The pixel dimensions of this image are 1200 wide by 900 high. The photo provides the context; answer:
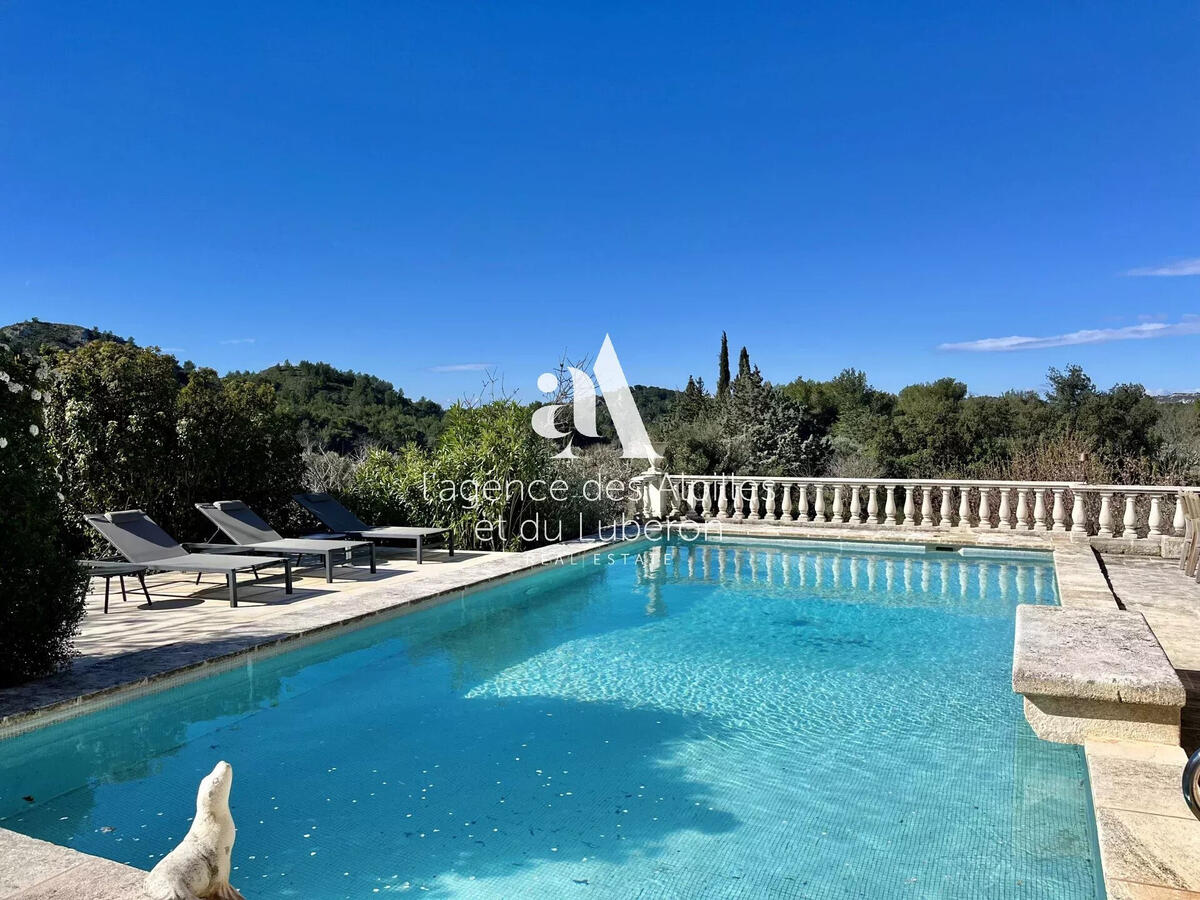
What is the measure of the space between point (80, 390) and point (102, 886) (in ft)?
25.1

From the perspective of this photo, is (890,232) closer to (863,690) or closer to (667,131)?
(667,131)

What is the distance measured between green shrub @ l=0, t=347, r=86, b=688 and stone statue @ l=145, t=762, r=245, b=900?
293 cm

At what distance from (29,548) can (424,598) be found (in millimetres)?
3142

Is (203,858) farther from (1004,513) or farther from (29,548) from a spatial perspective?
(1004,513)

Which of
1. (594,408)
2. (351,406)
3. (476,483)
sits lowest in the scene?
(476,483)

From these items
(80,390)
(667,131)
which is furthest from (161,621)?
(667,131)

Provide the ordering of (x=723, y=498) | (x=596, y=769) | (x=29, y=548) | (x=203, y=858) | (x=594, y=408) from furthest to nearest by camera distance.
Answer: (x=594, y=408), (x=723, y=498), (x=29, y=548), (x=596, y=769), (x=203, y=858)

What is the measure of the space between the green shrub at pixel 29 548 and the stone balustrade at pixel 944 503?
30.3 ft

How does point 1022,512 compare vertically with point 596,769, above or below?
above

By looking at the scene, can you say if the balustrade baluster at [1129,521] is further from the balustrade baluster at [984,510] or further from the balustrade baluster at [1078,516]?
the balustrade baluster at [984,510]

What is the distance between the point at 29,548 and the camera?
3.87 meters

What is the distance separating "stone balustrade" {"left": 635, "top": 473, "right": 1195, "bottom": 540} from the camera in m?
9.48

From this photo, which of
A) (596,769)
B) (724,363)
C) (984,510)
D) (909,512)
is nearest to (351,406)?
(724,363)

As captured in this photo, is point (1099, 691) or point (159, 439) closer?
point (1099, 691)
